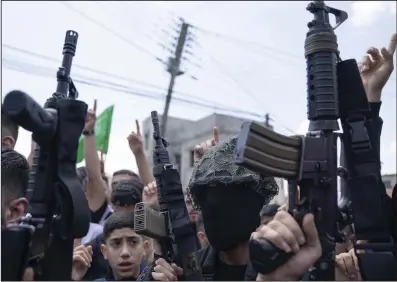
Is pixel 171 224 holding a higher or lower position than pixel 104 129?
lower

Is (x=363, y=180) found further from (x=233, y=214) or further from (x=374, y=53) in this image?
(x=374, y=53)

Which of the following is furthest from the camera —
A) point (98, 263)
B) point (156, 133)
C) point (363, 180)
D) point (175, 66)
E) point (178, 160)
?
point (178, 160)

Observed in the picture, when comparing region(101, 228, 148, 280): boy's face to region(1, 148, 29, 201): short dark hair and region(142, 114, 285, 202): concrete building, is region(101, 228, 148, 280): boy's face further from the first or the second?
region(142, 114, 285, 202): concrete building

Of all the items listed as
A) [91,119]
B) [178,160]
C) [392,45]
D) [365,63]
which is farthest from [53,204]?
[178,160]

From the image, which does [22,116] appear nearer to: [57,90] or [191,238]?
[57,90]

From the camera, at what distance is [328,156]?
175cm

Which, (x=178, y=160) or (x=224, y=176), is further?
(x=178, y=160)

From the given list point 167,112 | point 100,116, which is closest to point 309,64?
point 100,116

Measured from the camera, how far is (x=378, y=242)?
5.94 ft

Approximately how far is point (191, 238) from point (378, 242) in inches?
35.9

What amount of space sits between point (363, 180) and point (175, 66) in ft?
46.1

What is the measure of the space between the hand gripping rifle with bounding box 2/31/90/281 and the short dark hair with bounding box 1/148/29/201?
437mm

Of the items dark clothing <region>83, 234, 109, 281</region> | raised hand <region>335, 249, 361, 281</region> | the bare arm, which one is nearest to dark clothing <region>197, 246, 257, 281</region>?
raised hand <region>335, 249, 361, 281</region>

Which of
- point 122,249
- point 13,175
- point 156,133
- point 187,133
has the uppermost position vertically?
point 187,133
